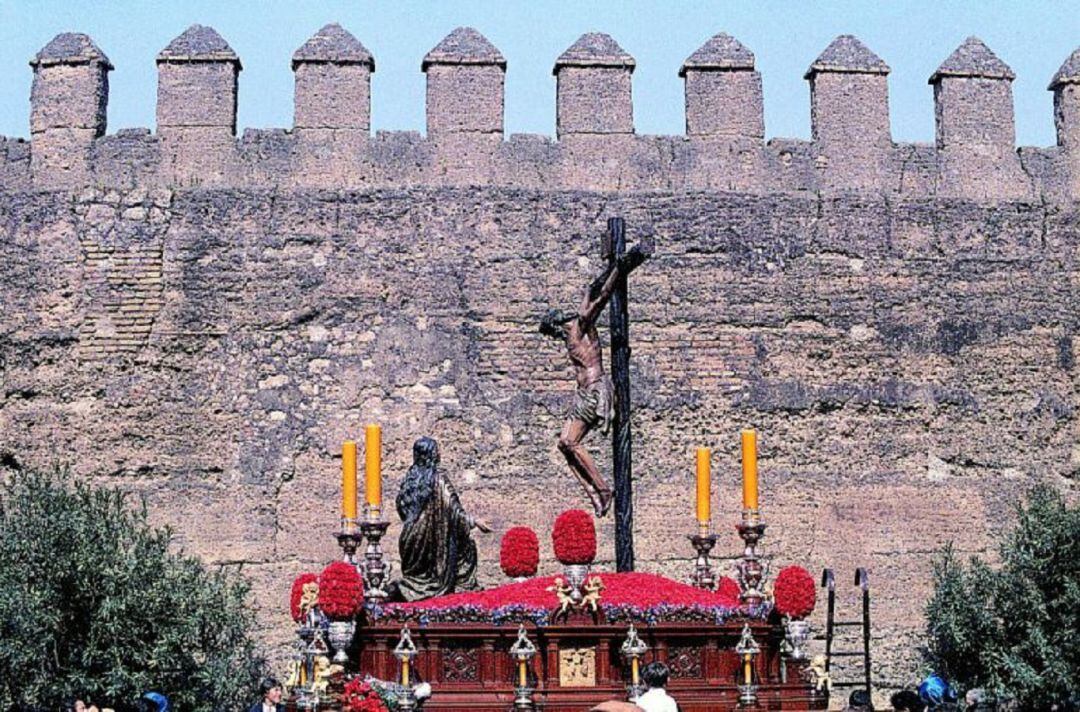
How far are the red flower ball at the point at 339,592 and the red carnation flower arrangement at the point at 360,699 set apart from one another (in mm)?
471

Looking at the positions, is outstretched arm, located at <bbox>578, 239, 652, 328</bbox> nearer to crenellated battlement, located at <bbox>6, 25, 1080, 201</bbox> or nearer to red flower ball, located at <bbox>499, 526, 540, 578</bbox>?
red flower ball, located at <bbox>499, 526, 540, 578</bbox>

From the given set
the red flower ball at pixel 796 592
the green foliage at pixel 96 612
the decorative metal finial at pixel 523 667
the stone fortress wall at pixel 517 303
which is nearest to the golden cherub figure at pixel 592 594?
the decorative metal finial at pixel 523 667

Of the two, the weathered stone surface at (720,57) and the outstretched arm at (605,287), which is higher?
the weathered stone surface at (720,57)

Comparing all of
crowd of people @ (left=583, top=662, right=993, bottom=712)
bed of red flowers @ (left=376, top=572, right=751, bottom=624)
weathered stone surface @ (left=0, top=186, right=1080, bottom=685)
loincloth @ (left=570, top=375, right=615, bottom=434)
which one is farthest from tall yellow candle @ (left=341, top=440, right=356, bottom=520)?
weathered stone surface @ (left=0, top=186, right=1080, bottom=685)

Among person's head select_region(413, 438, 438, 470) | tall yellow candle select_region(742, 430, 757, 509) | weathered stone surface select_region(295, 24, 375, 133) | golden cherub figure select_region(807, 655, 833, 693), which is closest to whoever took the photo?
golden cherub figure select_region(807, 655, 833, 693)

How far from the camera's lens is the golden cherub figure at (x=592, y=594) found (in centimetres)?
1178

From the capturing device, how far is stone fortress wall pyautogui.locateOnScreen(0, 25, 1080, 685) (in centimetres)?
1920

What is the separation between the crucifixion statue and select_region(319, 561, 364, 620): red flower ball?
9.18 ft

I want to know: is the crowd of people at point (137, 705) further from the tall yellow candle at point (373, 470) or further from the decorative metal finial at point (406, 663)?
the decorative metal finial at point (406, 663)

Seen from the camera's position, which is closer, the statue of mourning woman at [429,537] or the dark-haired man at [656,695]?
the dark-haired man at [656,695]

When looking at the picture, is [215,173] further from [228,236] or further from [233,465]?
[233,465]

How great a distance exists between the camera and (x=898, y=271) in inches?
790

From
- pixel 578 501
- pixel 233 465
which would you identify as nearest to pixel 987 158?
pixel 578 501

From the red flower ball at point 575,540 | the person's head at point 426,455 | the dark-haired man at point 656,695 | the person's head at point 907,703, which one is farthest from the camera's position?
the person's head at point 426,455
